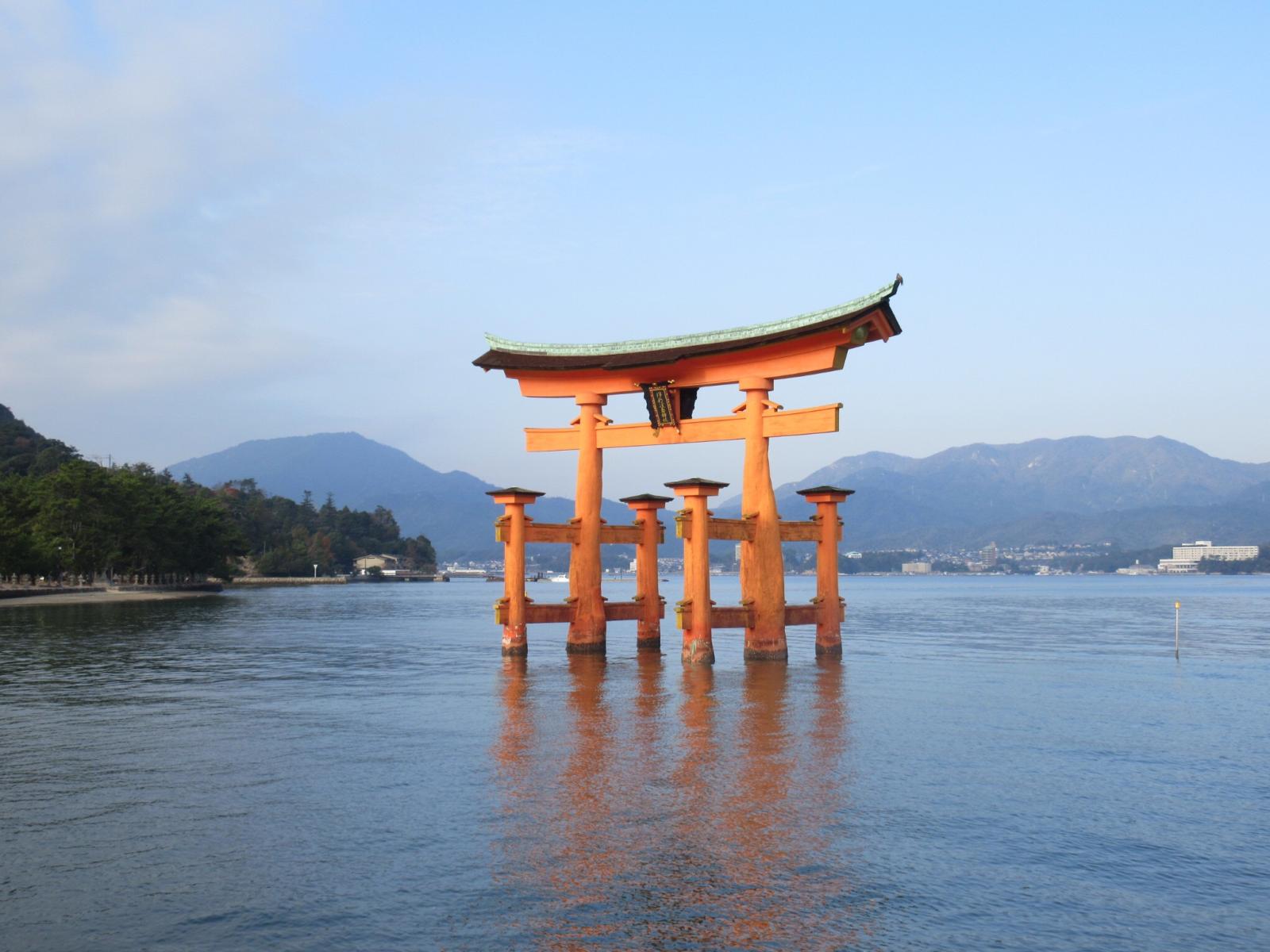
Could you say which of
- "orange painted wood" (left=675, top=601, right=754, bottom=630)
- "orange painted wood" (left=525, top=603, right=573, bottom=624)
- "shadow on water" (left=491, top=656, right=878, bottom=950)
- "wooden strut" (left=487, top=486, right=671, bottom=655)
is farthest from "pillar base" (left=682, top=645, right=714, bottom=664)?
"shadow on water" (left=491, top=656, right=878, bottom=950)

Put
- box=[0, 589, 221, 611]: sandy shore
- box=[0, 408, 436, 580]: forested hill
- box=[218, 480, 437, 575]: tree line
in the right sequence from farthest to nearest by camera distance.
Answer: box=[218, 480, 437, 575]: tree line
box=[0, 408, 436, 580]: forested hill
box=[0, 589, 221, 611]: sandy shore

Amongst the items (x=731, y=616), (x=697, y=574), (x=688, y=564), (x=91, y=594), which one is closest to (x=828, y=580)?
(x=731, y=616)

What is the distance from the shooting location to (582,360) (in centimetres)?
2952

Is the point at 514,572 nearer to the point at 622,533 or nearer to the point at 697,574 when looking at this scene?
the point at 622,533

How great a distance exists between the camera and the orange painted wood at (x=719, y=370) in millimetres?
25672

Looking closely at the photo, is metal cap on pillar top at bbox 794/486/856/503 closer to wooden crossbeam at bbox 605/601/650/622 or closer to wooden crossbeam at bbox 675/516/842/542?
wooden crossbeam at bbox 675/516/842/542

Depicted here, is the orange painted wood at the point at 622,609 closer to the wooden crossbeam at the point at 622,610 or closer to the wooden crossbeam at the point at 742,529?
the wooden crossbeam at the point at 622,610

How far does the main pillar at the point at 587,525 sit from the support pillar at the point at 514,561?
1.39 metres

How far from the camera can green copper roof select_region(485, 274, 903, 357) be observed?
24.5 metres

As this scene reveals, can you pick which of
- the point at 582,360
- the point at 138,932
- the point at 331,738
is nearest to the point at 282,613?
the point at 582,360

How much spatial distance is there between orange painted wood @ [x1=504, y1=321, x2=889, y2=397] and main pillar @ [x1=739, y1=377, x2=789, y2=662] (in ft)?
1.63

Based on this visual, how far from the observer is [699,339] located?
28.1m

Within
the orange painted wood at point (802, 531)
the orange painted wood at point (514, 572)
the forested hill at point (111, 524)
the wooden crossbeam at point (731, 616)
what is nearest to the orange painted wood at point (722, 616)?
the wooden crossbeam at point (731, 616)

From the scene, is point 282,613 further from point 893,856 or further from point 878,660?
point 893,856
